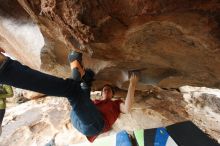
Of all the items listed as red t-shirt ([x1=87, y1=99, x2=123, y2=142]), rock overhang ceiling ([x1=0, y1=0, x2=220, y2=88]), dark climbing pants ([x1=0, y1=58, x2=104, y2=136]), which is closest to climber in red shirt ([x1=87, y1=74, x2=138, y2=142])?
red t-shirt ([x1=87, y1=99, x2=123, y2=142])

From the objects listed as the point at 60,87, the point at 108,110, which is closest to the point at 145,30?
the point at 60,87

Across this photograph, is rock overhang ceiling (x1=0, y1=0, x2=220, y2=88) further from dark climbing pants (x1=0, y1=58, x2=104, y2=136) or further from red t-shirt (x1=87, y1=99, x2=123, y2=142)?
red t-shirt (x1=87, y1=99, x2=123, y2=142)

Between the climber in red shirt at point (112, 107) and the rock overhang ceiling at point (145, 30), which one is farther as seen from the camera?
the climber in red shirt at point (112, 107)

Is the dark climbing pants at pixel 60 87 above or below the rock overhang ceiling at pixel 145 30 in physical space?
below

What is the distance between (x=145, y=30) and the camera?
1554 millimetres

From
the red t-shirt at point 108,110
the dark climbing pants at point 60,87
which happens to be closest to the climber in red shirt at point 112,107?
the red t-shirt at point 108,110

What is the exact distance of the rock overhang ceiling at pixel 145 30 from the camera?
4.27ft

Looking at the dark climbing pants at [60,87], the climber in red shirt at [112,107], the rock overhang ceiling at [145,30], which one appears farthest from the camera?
the climber in red shirt at [112,107]

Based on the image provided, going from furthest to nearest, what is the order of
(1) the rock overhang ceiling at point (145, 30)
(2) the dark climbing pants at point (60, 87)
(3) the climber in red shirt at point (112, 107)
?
(3) the climber in red shirt at point (112, 107) < (2) the dark climbing pants at point (60, 87) < (1) the rock overhang ceiling at point (145, 30)

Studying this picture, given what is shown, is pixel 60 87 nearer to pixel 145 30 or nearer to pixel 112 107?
pixel 112 107

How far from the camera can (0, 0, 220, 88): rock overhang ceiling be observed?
1303mm

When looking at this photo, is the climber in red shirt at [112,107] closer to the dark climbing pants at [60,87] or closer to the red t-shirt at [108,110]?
the red t-shirt at [108,110]

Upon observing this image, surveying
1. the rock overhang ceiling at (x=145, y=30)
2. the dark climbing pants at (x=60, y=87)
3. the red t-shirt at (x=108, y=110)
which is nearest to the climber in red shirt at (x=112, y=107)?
the red t-shirt at (x=108, y=110)

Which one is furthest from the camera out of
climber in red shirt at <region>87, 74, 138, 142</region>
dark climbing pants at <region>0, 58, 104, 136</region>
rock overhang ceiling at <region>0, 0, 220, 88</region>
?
climber in red shirt at <region>87, 74, 138, 142</region>
